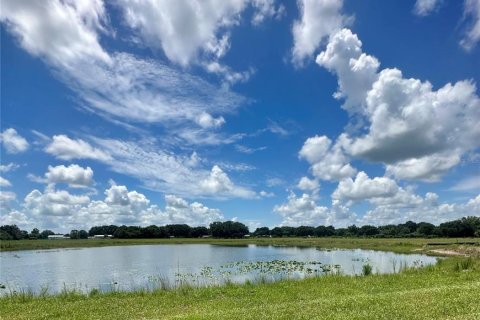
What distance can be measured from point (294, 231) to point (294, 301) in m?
180

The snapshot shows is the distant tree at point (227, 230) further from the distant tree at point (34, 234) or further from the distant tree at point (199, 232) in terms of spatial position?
the distant tree at point (34, 234)

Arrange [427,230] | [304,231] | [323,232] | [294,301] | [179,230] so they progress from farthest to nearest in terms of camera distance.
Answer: [304,231] → [323,232] → [179,230] → [427,230] → [294,301]

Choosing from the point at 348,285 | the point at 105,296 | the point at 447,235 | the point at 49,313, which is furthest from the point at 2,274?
the point at 447,235

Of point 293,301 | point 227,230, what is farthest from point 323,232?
point 293,301

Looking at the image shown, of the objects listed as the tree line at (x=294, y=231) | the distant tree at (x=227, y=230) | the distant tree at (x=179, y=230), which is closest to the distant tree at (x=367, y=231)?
the tree line at (x=294, y=231)

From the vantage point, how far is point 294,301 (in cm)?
1506

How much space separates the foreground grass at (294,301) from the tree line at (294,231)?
380 feet

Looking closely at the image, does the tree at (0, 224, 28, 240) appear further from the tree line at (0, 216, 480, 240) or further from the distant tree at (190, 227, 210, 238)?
the distant tree at (190, 227, 210, 238)

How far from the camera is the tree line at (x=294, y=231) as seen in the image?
413 ft

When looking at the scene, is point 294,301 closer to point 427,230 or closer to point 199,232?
point 427,230

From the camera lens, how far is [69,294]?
760 inches

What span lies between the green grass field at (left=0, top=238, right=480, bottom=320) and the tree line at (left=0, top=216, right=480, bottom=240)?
116m

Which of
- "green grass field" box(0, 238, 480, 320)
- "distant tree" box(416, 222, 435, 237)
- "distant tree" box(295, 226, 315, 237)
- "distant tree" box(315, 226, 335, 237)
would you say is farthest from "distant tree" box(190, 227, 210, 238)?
"green grass field" box(0, 238, 480, 320)

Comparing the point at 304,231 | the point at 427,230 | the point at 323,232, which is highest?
the point at 304,231
